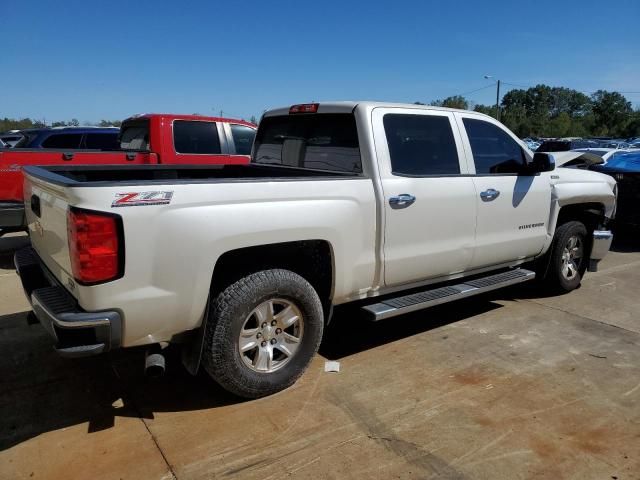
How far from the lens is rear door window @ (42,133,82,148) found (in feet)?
28.9

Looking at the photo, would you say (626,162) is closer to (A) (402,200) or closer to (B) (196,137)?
(A) (402,200)

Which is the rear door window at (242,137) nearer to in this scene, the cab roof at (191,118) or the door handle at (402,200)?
the cab roof at (191,118)

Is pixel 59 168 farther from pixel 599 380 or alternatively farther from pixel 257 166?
pixel 599 380

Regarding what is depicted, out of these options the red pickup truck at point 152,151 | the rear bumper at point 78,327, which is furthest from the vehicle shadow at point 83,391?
the red pickup truck at point 152,151

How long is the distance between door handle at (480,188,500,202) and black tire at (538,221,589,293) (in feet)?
4.39

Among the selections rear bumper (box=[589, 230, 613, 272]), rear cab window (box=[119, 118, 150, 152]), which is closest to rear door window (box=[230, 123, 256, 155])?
rear cab window (box=[119, 118, 150, 152])

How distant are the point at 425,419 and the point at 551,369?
1.33 metres

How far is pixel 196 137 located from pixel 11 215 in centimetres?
282

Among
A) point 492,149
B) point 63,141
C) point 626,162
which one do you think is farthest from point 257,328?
point 626,162

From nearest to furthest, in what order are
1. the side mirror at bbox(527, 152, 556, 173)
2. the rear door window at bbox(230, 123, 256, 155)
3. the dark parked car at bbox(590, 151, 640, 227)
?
the side mirror at bbox(527, 152, 556, 173), the dark parked car at bbox(590, 151, 640, 227), the rear door window at bbox(230, 123, 256, 155)

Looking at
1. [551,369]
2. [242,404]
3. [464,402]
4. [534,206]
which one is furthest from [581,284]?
[242,404]

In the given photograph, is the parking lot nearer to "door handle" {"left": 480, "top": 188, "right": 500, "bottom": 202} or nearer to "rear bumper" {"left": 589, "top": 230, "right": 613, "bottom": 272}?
"door handle" {"left": 480, "top": 188, "right": 500, "bottom": 202}

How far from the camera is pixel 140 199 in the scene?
2738 millimetres

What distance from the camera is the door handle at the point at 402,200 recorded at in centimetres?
383
